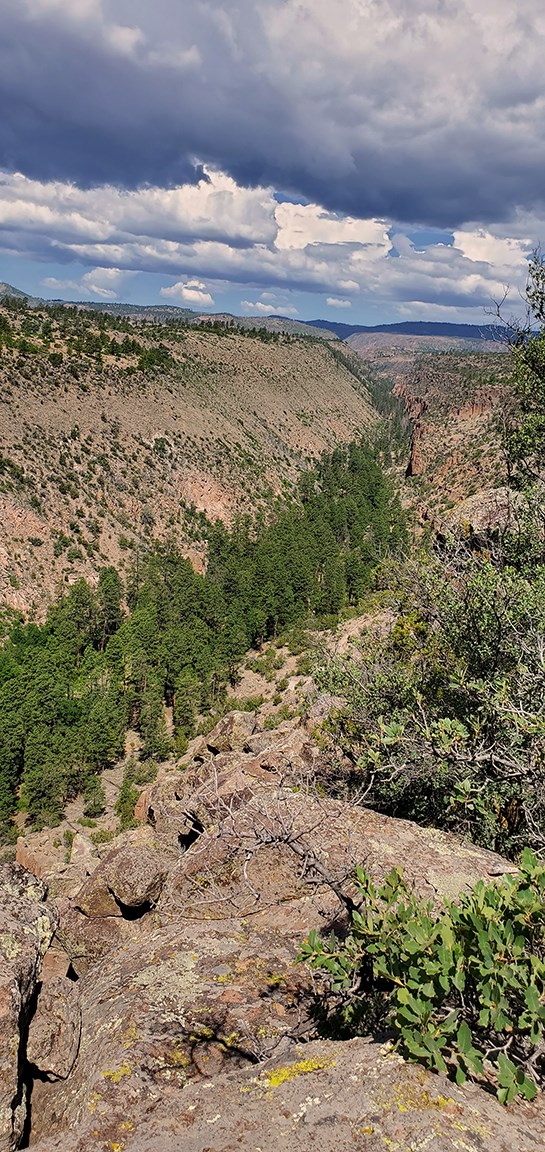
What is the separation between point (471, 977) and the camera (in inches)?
156

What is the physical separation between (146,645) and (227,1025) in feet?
173

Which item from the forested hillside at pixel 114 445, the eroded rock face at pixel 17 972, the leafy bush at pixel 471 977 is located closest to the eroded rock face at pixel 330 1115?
the leafy bush at pixel 471 977

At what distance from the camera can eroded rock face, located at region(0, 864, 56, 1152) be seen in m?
5.28

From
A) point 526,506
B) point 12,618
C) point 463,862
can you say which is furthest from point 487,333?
point 12,618

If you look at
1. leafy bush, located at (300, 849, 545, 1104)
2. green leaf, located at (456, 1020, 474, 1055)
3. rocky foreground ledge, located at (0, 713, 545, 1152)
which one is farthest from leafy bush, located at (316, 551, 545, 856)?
green leaf, located at (456, 1020, 474, 1055)

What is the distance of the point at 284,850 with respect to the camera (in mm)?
8703

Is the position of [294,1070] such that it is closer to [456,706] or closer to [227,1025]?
[227,1025]

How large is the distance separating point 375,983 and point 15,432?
302 ft

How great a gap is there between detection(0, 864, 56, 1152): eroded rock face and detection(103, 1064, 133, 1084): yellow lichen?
87 centimetres

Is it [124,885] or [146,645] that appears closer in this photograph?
[124,885]

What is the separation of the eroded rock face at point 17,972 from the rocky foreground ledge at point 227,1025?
18mm

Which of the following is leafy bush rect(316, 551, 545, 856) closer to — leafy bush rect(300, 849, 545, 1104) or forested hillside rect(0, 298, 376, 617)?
leafy bush rect(300, 849, 545, 1104)

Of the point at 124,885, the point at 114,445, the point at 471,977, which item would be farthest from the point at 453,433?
the point at 471,977

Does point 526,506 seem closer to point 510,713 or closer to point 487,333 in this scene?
point 487,333
